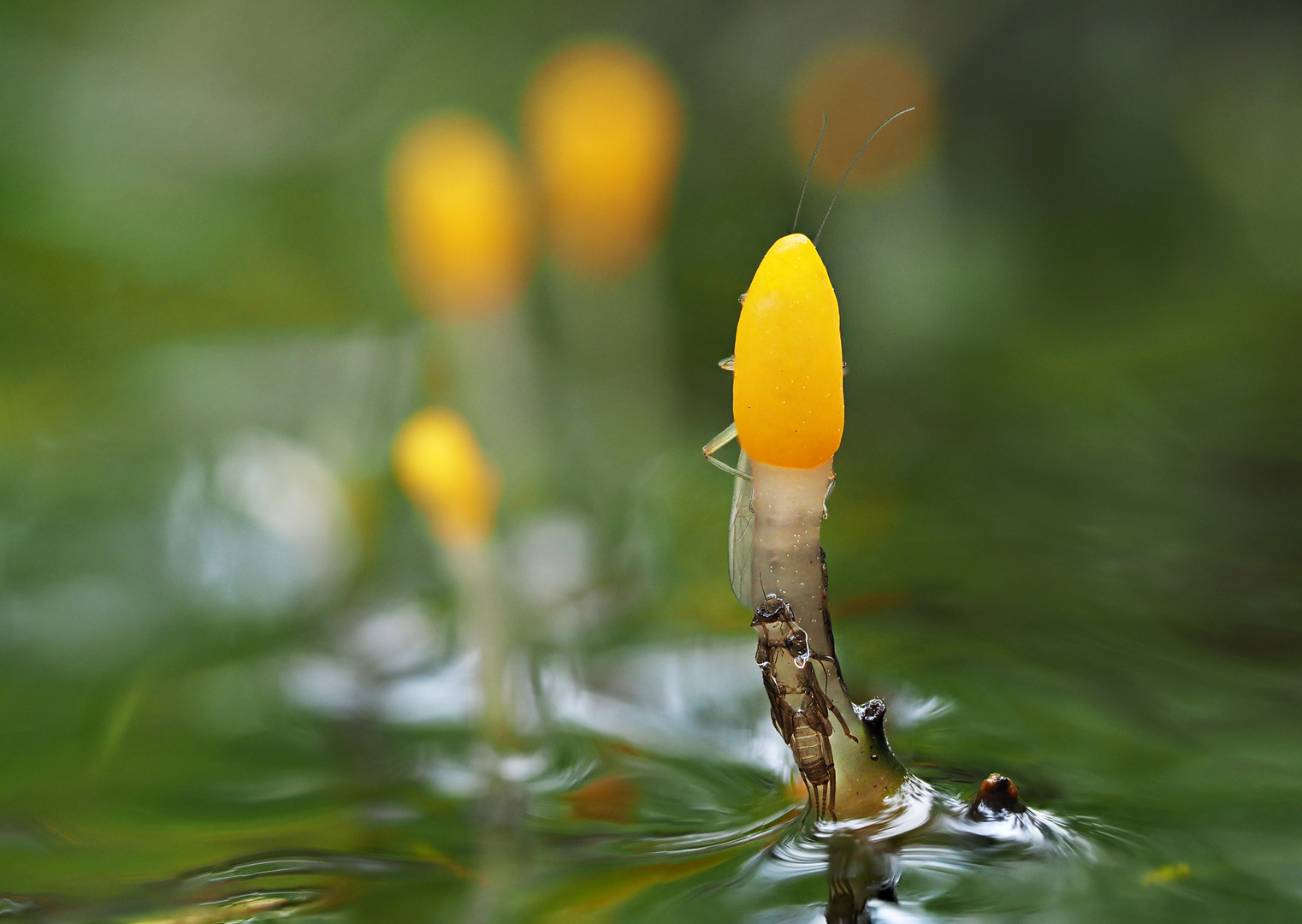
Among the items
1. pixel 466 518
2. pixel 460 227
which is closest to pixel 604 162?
pixel 460 227

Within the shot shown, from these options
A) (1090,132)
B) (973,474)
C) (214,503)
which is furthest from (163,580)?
(1090,132)

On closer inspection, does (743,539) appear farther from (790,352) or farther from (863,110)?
(863,110)

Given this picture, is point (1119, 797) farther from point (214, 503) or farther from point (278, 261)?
point (278, 261)

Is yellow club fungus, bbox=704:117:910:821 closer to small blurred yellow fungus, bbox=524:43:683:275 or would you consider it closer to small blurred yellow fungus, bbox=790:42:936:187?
small blurred yellow fungus, bbox=524:43:683:275

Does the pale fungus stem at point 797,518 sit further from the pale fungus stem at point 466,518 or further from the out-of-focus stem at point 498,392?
the out-of-focus stem at point 498,392

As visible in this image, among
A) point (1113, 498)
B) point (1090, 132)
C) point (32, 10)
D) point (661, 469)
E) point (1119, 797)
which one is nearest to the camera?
point (1119, 797)

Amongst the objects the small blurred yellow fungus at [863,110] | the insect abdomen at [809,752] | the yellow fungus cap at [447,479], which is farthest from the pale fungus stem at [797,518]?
the small blurred yellow fungus at [863,110]
